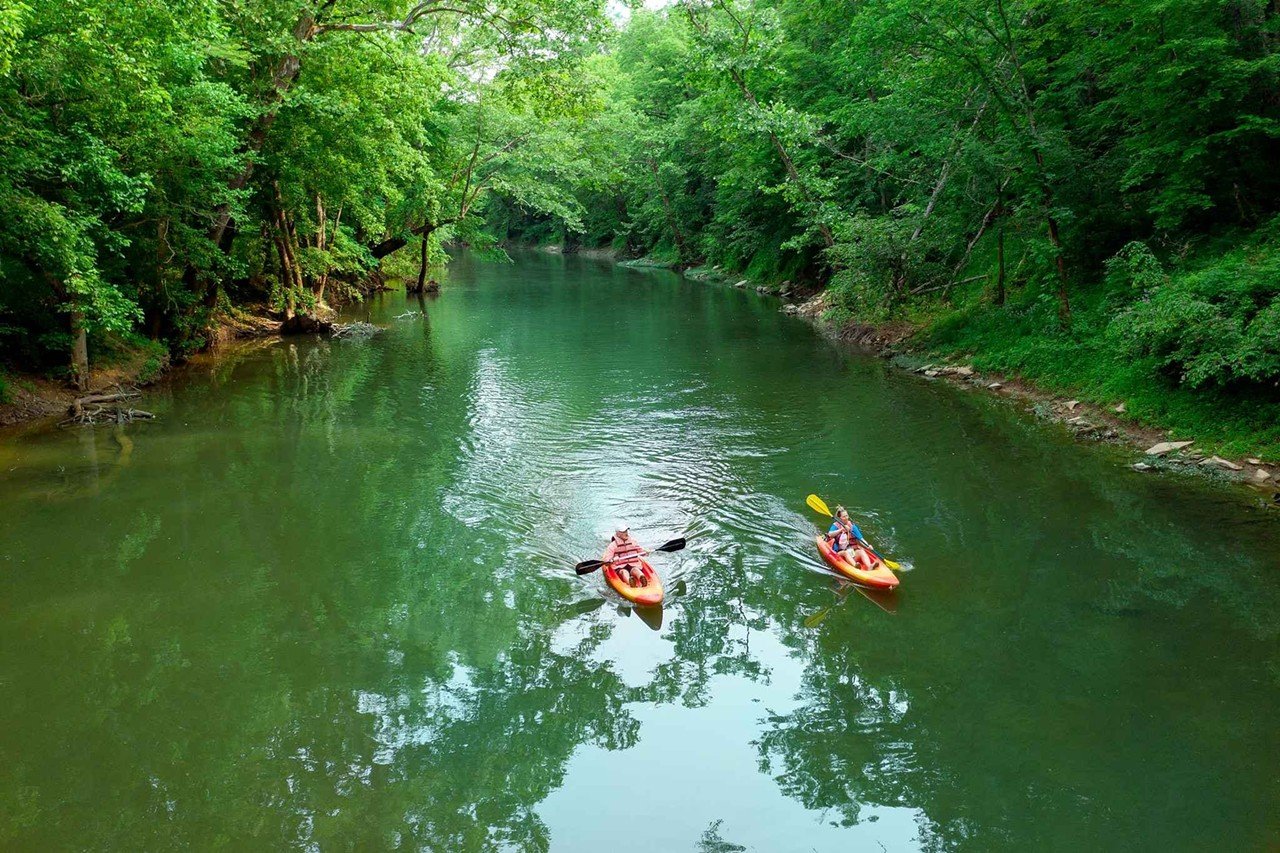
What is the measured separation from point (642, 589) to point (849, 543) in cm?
240

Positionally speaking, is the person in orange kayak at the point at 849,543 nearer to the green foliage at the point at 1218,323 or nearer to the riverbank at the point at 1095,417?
the riverbank at the point at 1095,417

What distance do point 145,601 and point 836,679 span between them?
7017 millimetres

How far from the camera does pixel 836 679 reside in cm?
742

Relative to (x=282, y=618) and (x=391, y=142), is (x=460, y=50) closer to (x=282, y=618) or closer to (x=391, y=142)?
(x=391, y=142)

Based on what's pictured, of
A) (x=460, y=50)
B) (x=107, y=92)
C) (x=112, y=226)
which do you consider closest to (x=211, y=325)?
(x=112, y=226)

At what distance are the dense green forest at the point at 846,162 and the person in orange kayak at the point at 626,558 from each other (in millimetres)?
7927

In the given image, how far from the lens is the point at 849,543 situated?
923cm

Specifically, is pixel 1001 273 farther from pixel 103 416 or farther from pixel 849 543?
pixel 103 416

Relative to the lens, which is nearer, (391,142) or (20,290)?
(20,290)

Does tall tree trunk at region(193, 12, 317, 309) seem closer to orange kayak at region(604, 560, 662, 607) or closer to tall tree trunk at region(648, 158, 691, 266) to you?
orange kayak at region(604, 560, 662, 607)

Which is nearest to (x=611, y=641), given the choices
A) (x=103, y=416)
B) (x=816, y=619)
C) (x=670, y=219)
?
(x=816, y=619)

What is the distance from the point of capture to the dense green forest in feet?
38.7

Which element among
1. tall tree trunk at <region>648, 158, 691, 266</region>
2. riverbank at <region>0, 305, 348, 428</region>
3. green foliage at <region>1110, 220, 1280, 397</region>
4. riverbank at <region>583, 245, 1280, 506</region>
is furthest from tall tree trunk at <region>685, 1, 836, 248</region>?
tall tree trunk at <region>648, 158, 691, 266</region>

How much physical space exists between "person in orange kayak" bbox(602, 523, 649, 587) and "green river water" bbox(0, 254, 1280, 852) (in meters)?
0.38
